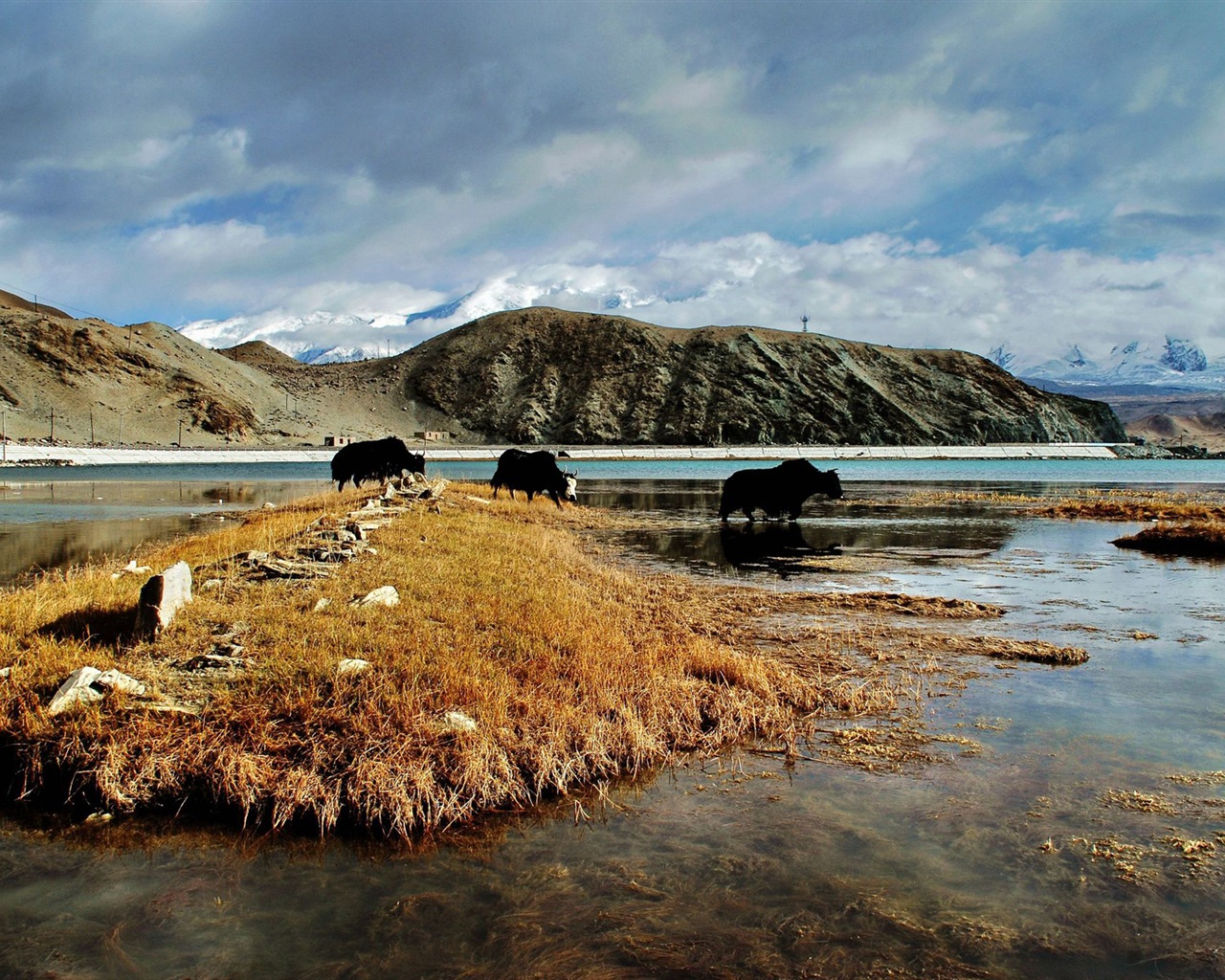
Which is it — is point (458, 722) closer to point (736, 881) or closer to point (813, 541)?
point (736, 881)

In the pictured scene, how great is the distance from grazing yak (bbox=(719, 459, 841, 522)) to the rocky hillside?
116875 mm

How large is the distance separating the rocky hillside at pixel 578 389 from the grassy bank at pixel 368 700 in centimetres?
13114

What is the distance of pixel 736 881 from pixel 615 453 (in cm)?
13317

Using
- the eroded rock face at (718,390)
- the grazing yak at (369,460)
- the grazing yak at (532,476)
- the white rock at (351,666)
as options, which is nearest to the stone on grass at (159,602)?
the white rock at (351,666)

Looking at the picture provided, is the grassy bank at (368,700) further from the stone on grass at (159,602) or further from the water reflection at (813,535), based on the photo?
the water reflection at (813,535)

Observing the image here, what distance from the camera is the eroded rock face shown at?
16212cm

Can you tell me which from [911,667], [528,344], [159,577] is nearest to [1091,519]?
[911,667]

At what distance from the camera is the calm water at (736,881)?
15.4 feet

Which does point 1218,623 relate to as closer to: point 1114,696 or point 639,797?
point 1114,696

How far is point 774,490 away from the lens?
98.5 ft

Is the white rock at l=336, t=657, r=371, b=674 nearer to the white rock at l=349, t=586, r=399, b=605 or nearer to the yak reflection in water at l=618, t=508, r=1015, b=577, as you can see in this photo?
the white rock at l=349, t=586, r=399, b=605

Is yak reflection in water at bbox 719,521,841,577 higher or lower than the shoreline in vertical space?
lower

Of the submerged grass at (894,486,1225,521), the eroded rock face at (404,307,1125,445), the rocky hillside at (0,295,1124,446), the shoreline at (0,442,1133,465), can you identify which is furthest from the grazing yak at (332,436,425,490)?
the eroded rock face at (404,307,1125,445)

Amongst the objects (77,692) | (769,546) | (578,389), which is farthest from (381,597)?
(578,389)
